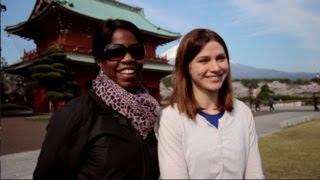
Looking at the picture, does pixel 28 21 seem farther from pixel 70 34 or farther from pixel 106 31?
pixel 106 31

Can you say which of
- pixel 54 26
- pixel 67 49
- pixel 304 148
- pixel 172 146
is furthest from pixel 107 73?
pixel 54 26

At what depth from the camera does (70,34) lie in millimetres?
19484

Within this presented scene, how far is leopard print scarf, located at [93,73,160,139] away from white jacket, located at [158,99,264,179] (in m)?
0.10

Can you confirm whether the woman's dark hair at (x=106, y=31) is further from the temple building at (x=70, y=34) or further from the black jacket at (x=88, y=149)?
the temple building at (x=70, y=34)

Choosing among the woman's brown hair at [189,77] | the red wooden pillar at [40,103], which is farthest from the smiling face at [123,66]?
the red wooden pillar at [40,103]

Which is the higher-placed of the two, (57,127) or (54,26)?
(54,26)

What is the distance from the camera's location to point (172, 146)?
1.55 m

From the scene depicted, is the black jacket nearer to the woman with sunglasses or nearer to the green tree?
the woman with sunglasses

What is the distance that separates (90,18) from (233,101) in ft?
60.7

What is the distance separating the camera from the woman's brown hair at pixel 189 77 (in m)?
1.60

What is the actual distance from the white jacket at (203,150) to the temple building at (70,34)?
15630 mm

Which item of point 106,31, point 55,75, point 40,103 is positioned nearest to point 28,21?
point 40,103

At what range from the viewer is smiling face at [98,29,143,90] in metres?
1.74

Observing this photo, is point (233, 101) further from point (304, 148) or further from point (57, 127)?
point (304, 148)
